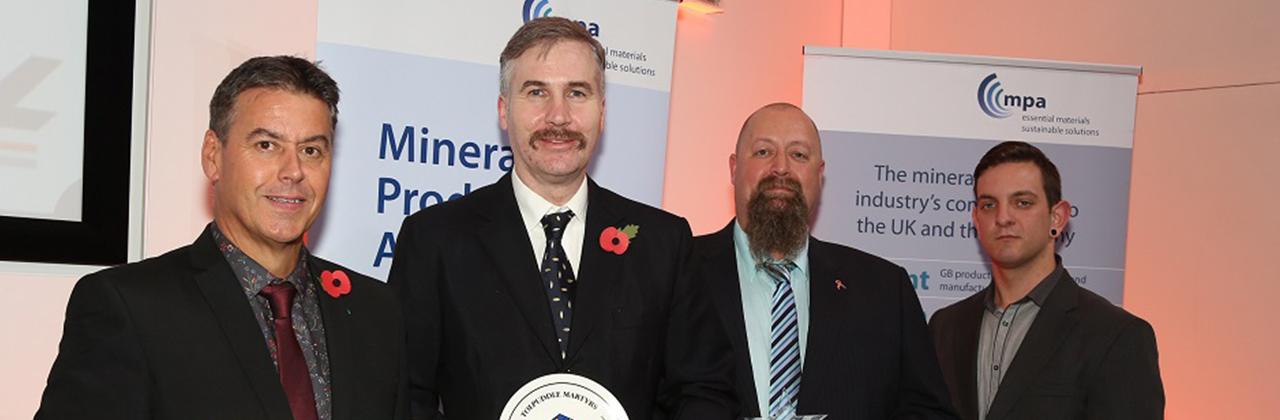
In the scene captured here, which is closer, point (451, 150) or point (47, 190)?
point (47, 190)

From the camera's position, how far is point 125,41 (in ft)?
12.2

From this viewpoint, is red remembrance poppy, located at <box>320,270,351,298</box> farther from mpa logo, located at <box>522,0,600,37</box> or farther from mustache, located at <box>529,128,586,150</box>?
mpa logo, located at <box>522,0,600,37</box>

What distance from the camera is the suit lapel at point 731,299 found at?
3557 millimetres

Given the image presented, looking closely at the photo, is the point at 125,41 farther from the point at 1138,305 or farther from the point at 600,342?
the point at 1138,305

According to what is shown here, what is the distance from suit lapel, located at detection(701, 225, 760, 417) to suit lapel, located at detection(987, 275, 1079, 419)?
2.92ft

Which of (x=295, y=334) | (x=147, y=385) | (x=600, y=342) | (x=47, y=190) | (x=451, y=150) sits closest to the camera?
(x=147, y=385)

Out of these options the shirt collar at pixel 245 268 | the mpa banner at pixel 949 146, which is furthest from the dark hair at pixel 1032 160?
the shirt collar at pixel 245 268

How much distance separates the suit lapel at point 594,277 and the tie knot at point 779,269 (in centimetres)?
84

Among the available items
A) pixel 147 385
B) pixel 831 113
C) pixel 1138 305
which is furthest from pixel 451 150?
pixel 1138 305

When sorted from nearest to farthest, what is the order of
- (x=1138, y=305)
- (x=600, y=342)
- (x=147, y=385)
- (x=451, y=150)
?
(x=147, y=385), (x=600, y=342), (x=451, y=150), (x=1138, y=305)

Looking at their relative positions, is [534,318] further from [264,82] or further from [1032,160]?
[1032,160]

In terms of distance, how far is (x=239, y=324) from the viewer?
7.39 ft

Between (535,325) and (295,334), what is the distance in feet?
2.15

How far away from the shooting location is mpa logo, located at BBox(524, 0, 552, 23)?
4.63 metres
